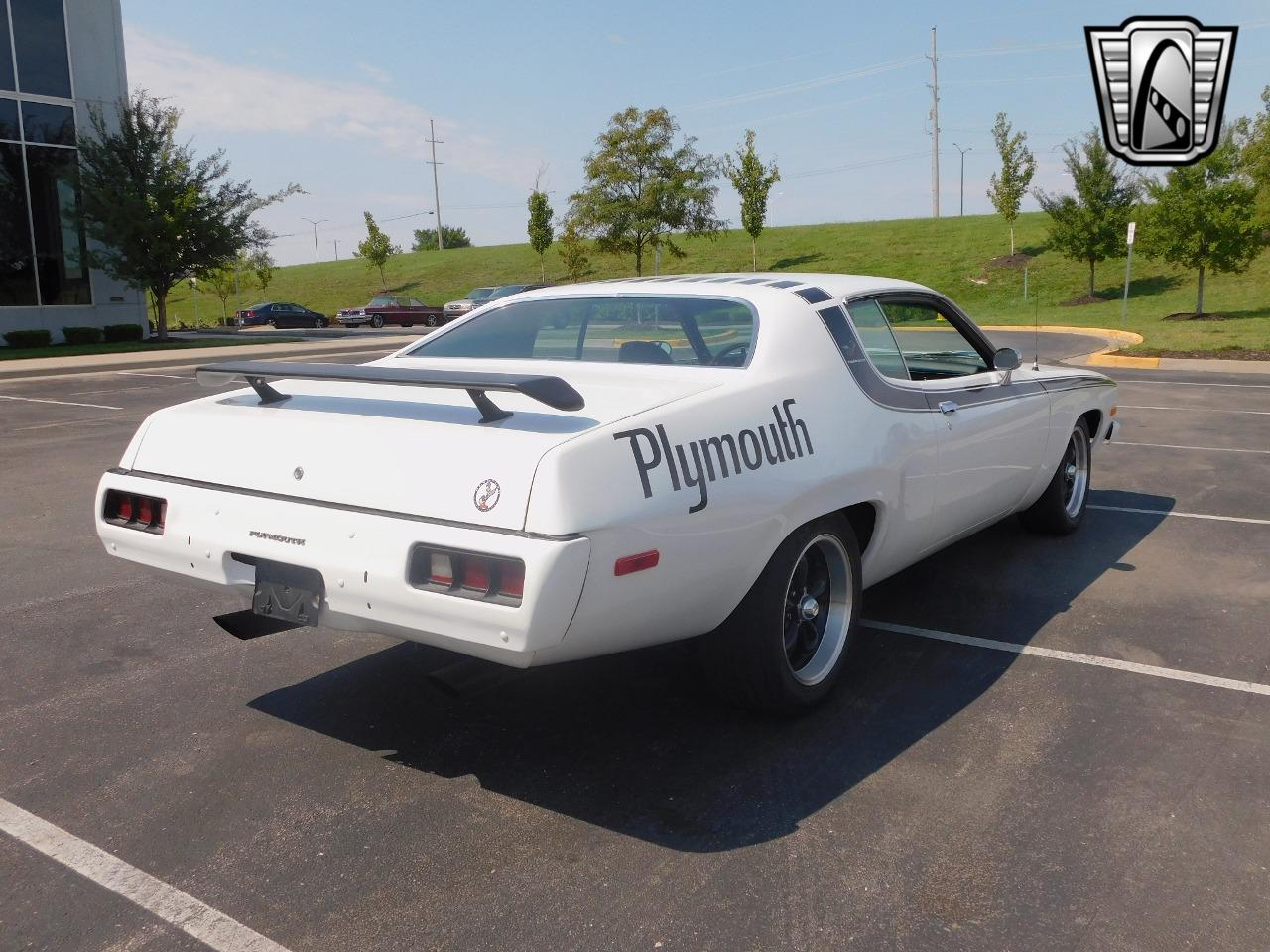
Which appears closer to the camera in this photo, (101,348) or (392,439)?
(392,439)

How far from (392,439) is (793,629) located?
1575mm

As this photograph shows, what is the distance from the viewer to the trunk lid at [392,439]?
9.80 feet

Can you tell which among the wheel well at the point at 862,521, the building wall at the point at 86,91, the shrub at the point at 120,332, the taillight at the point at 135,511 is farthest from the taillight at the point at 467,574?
the shrub at the point at 120,332

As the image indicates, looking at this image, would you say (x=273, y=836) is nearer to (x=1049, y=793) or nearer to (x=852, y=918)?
(x=852, y=918)

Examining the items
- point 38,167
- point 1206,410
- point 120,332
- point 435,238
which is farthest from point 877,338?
point 435,238

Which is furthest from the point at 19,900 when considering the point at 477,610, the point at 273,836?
the point at 477,610

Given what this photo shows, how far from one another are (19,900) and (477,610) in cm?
135

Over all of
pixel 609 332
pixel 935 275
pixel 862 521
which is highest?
pixel 935 275

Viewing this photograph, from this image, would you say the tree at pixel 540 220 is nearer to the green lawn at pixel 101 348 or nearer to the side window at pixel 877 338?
the green lawn at pixel 101 348

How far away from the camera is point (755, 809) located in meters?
3.21

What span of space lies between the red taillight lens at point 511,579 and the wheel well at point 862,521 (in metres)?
1.67

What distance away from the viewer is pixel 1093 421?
6609 mm

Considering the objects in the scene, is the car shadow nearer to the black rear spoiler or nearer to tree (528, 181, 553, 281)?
the black rear spoiler

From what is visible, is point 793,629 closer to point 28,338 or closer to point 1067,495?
point 1067,495
